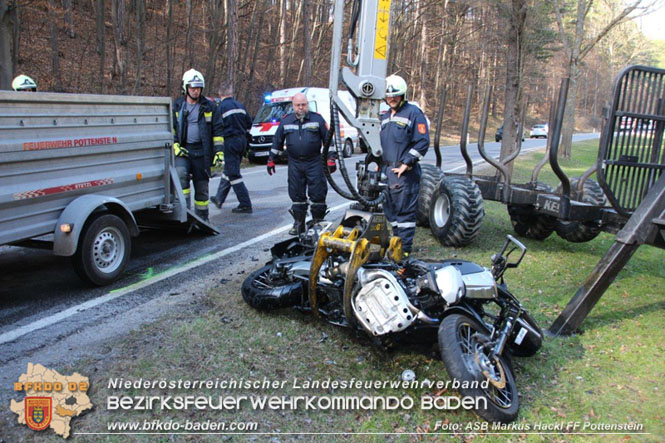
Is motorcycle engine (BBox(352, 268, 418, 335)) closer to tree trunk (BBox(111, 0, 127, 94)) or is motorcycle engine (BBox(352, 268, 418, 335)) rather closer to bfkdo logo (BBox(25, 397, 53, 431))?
bfkdo logo (BBox(25, 397, 53, 431))

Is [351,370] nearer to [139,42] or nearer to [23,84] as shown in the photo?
[23,84]

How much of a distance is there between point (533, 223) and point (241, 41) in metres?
21.7

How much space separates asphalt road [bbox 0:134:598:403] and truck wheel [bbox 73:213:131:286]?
0.15 meters

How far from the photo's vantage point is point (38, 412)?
3.17 meters

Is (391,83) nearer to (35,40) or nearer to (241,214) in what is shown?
(241,214)

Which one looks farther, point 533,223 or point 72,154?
point 533,223

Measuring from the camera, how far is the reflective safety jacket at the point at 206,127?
7117mm

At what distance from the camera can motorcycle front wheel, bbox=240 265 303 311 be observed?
14.8ft

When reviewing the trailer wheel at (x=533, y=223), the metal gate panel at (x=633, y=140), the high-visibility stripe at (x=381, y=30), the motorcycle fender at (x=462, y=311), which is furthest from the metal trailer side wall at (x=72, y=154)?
the trailer wheel at (x=533, y=223)

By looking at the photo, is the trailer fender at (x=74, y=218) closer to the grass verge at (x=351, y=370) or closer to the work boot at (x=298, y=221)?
the grass verge at (x=351, y=370)

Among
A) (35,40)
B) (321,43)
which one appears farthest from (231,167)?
(321,43)

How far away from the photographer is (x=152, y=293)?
202 inches

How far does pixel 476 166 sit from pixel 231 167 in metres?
12.4

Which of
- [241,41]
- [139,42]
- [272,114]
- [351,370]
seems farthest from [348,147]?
[351,370]
